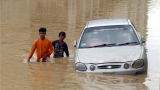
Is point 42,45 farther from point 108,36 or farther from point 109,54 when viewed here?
point 109,54

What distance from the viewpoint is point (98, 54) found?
7.61m

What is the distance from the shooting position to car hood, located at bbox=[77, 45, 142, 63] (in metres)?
7.32

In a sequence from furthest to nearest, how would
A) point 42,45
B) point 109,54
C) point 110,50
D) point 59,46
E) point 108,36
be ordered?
1. point 59,46
2. point 42,45
3. point 108,36
4. point 110,50
5. point 109,54

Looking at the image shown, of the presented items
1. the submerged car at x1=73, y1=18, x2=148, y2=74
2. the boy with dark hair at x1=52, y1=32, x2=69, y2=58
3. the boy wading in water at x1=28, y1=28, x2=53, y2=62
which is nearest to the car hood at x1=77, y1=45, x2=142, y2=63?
the submerged car at x1=73, y1=18, x2=148, y2=74

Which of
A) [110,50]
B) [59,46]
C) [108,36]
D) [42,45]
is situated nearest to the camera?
[110,50]

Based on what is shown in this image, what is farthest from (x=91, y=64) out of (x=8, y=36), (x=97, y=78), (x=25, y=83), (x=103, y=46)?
(x=8, y=36)

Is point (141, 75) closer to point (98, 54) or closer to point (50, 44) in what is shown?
point (98, 54)

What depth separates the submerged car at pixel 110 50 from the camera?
7.23 metres

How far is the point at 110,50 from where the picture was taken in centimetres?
777

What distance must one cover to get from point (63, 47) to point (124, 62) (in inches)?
115

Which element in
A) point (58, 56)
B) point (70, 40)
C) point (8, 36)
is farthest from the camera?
point (8, 36)

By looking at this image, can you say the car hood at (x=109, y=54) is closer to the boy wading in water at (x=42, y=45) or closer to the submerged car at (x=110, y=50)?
the submerged car at (x=110, y=50)

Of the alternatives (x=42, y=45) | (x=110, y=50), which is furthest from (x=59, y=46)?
(x=110, y=50)

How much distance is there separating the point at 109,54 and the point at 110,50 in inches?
10.3
